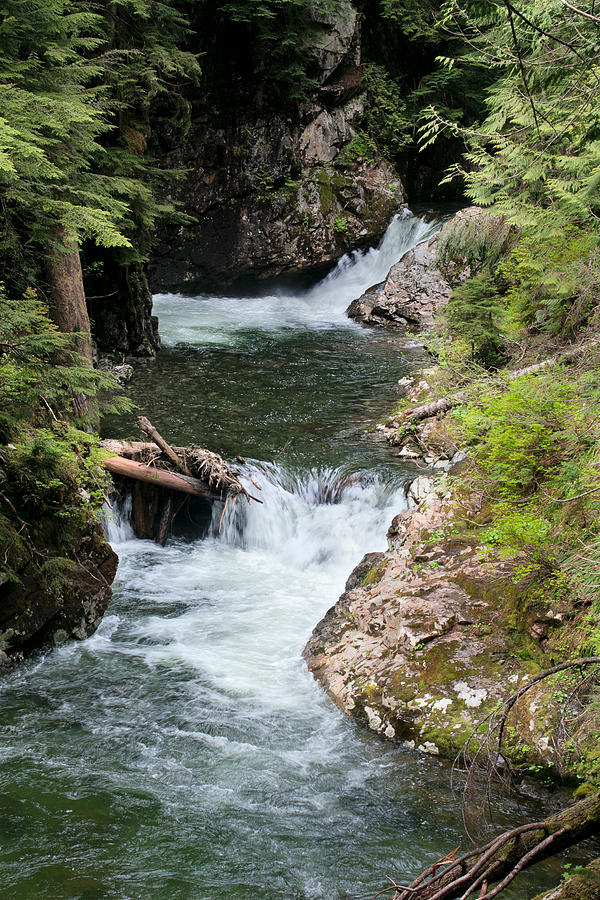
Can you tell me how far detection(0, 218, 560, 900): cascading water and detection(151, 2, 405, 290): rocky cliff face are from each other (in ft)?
33.4

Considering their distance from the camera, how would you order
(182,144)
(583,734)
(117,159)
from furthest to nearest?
(182,144)
(117,159)
(583,734)

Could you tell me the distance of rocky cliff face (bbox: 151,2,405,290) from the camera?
1972 centimetres

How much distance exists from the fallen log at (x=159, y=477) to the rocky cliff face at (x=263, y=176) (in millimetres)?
12817

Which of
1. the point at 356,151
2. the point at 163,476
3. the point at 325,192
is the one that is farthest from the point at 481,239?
the point at 356,151

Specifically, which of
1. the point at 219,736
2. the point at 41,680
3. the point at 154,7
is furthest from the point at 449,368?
the point at 154,7

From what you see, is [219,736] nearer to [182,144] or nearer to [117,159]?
[117,159]

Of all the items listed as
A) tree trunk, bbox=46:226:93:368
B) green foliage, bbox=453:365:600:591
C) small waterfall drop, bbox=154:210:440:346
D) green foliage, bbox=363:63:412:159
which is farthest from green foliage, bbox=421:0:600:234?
green foliage, bbox=363:63:412:159

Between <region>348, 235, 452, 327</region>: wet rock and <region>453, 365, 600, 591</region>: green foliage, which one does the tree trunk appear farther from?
<region>348, 235, 452, 327</region>: wet rock

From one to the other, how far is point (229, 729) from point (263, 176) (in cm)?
1805

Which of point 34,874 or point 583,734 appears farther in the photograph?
point 583,734

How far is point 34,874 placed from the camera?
3848 millimetres

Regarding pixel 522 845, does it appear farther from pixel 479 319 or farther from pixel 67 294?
pixel 67 294

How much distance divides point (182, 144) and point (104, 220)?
545 inches

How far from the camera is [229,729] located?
220 inches
